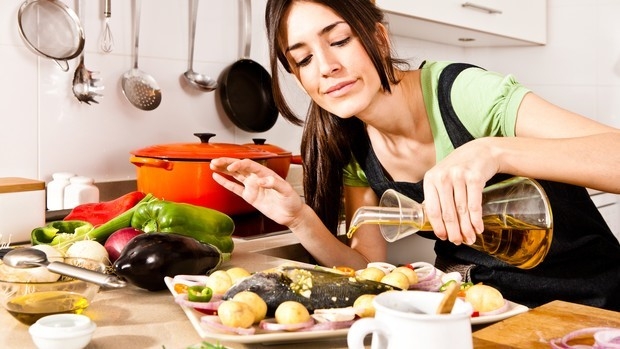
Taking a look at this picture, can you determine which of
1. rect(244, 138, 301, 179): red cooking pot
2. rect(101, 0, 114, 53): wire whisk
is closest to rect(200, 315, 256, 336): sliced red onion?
rect(244, 138, 301, 179): red cooking pot

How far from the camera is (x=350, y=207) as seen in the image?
163 cm

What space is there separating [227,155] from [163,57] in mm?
486

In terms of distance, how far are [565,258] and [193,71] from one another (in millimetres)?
1108

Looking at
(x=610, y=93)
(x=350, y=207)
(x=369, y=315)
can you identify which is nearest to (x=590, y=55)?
(x=610, y=93)

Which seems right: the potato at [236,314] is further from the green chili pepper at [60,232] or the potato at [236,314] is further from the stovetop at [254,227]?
the stovetop at [254,227]

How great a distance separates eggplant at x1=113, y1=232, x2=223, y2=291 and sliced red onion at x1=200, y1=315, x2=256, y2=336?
229mm

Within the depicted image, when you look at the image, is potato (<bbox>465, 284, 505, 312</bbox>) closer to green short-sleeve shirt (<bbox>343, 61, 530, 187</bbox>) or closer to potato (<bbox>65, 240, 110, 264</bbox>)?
green short-sleeve shirt (<bbox>343, 61, 530, 187</bbox>)

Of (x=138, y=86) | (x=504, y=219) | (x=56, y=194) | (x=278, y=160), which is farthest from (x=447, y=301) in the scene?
(x=138, y=86)

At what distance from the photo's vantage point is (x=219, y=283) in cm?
92

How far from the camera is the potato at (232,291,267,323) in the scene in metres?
0.81

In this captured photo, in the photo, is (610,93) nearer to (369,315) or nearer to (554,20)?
(554,20)

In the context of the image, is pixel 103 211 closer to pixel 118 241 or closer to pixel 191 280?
pixel 118 241

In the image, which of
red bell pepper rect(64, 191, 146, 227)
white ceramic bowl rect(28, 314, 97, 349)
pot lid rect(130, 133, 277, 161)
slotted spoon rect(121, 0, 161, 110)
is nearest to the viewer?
white ceramic bowl rect(28, 314, 97, 349)

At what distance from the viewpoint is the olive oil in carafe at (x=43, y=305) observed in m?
0.84
